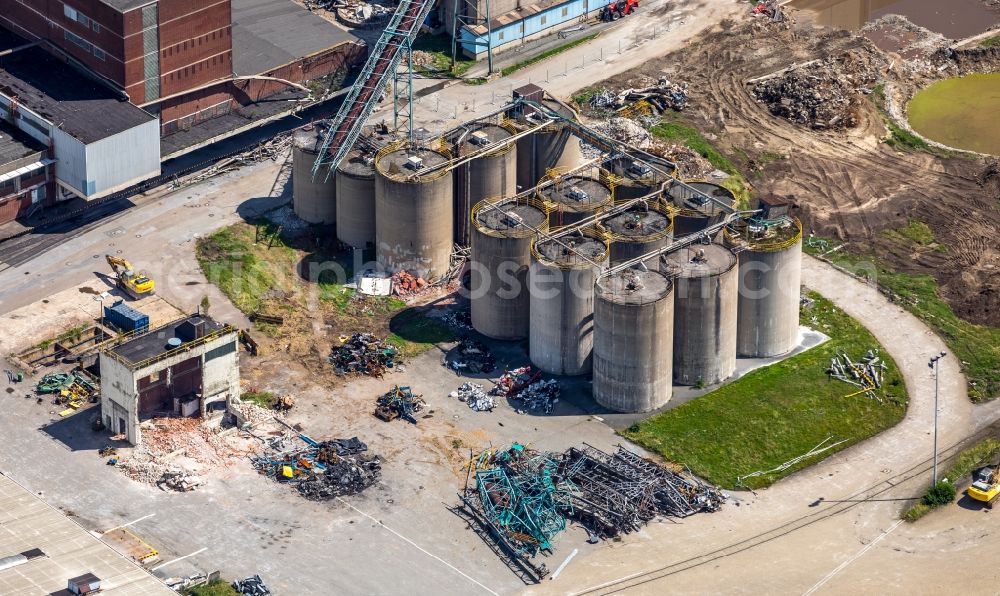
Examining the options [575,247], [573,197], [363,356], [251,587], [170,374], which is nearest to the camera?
[251,587]

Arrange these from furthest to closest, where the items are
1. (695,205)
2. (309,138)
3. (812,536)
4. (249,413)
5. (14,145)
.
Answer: (309,138) → (14,145) → (695,205) → (249,413) → (812,536)

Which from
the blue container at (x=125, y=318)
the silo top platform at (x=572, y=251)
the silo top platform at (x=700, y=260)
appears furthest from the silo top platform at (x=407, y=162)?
the blue container at (x=125, y=318)

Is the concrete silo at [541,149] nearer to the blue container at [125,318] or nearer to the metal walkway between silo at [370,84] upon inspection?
the metal walkway between silo at [370,84]

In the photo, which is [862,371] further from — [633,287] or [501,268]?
[501,268]

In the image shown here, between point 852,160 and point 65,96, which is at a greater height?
point 65,96

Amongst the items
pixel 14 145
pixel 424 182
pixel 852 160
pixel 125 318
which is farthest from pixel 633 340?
pixel 14 145

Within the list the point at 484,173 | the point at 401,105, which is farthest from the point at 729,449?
the point at 401,105

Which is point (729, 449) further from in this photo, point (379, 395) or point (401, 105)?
point (401, 105)
